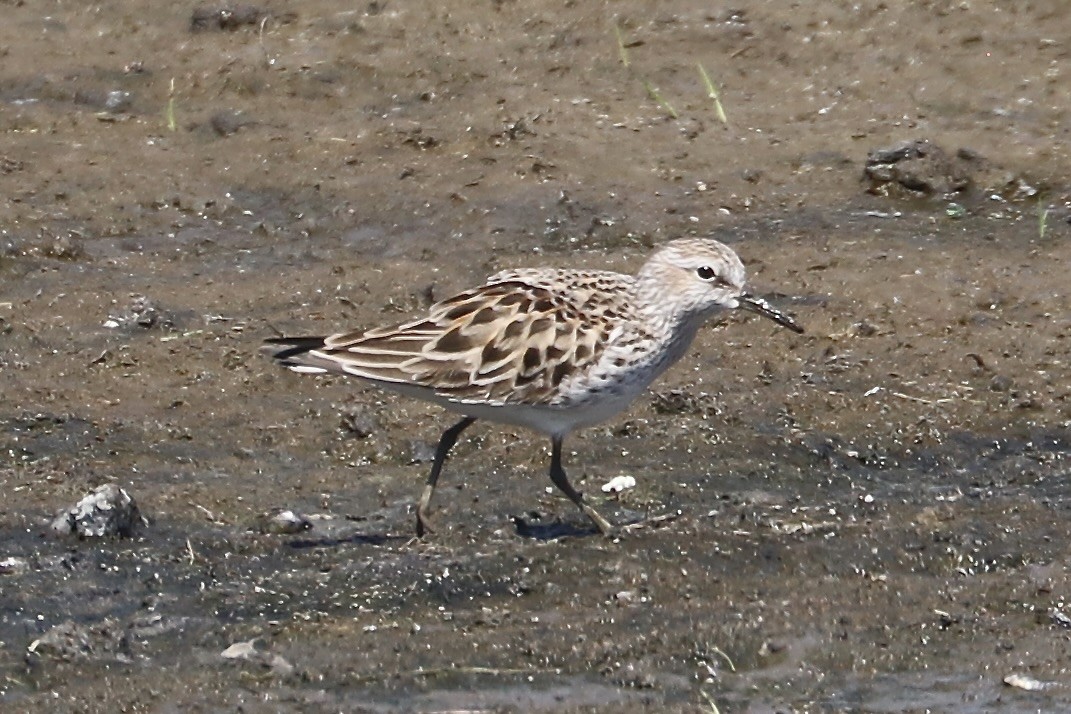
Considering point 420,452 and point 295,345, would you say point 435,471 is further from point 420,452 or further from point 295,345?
point 420,452

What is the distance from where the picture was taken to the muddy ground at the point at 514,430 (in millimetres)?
7109

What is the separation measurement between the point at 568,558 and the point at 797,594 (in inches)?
36.1

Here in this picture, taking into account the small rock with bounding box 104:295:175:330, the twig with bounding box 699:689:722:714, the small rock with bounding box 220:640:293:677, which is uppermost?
the small rock with bounding box 220:640:293:677

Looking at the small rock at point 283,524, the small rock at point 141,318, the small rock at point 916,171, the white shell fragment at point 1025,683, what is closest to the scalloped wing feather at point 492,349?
the small rock at point 283,524

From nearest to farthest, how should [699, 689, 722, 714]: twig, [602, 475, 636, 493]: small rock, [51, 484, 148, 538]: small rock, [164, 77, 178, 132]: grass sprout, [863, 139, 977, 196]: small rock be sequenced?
[699, 689, 722, 714]: twig < [51, 484, 148, 538]: small rock < [602, 475, 636, 493]: small rock < [863, 139, 977, 196]: small rock < [164, 77, 178, 132]: grass sprout

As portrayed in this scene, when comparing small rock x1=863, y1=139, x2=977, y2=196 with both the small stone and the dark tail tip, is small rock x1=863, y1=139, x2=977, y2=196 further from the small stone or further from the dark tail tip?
the small stone

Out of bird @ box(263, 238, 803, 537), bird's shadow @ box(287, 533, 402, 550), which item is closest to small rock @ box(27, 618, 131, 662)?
bird's shadow @ box(287, 533, 402, 550)

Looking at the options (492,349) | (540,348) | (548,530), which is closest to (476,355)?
(492,349)

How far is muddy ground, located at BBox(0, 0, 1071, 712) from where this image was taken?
7.11 metres

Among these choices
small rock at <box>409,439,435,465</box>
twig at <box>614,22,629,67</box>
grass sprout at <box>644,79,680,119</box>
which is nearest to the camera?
small rock at <box>409,439,435,465</box>

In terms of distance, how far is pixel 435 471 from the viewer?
856 centimetres

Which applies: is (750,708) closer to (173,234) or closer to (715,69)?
(173,234)

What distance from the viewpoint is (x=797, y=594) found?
763 centimetres

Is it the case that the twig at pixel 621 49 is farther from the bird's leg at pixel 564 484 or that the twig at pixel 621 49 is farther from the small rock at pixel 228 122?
the bird's leg at pixel 564 484
